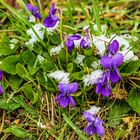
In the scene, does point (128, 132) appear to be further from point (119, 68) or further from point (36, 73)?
point (36, 73)

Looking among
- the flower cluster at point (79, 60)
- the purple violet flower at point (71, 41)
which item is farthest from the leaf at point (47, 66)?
the purple violet flower at point (71, 41)

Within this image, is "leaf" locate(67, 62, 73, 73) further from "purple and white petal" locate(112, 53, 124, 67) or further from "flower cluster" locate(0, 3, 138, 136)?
"purple and white petal" locate(112, 53, 124, 67)

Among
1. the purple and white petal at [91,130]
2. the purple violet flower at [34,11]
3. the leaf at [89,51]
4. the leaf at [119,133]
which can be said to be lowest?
the leaf at [119,133]

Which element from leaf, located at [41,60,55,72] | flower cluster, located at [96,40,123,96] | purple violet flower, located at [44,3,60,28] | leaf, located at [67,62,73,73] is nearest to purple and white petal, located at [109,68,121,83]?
flower cluster, located at [96,40,123,96]

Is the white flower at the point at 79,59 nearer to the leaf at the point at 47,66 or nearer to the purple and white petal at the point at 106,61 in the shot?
the leaf at the point at 47,66

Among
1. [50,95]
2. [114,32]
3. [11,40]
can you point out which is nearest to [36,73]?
[50,95]

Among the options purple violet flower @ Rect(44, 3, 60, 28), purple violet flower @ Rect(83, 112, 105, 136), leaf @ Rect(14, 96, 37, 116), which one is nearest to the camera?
purple violet flower @ Rect(83, 112, 105, 136)
